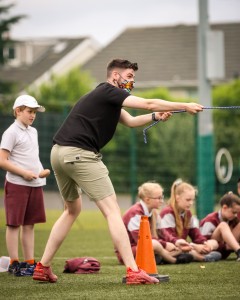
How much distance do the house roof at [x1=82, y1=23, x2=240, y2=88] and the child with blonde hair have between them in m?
36.6

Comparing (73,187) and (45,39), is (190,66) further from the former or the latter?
(73,187)

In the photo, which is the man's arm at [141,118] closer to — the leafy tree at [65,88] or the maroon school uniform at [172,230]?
the maroon school uniform at [172,230]

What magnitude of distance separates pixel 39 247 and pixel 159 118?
4.81 m

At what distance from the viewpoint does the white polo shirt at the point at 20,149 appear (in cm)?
941

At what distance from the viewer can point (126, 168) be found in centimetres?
1991

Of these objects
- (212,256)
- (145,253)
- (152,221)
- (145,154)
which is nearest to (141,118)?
(145,253)

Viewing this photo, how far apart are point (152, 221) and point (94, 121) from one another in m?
2.61

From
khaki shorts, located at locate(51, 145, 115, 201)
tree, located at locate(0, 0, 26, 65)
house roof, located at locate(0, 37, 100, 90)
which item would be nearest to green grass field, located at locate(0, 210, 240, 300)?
khaki shorts, located at locate(51, 145, 115, 201)

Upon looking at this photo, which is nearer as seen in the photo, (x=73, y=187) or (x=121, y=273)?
(x=73, y=187)

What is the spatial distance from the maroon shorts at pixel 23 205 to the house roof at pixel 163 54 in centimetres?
3790

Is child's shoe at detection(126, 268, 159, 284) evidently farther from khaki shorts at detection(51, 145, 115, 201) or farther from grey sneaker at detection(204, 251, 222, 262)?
grey sneaker at detection(204, 251, 222, 262)

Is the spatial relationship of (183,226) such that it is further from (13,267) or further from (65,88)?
(65,88)

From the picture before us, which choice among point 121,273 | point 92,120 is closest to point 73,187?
point 92,120

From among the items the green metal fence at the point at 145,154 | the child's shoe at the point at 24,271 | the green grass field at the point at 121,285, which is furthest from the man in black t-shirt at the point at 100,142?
the green metal fence at the point at 145,154
